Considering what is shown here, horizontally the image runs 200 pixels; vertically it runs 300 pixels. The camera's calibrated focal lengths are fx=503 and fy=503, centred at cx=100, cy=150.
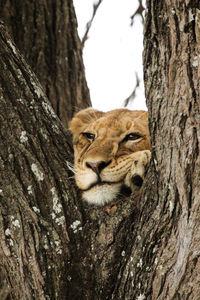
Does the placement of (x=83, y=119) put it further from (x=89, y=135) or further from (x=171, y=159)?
(x=171, y=159)

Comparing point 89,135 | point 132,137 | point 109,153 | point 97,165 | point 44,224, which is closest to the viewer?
point 44,224

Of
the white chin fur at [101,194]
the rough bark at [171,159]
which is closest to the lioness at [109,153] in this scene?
the white chin fur at [101,194]

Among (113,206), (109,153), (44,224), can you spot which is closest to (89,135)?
(109,153)

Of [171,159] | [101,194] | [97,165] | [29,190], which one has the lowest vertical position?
[101,194]

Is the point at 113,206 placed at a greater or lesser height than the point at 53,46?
lesser

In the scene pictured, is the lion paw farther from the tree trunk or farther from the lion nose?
the tree trunk

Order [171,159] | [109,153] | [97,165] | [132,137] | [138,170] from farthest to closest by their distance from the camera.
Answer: [132,137]
[109,153]
[97,165]
[138,170]
[171,159]

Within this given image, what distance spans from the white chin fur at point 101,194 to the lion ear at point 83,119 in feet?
3.30

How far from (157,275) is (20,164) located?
1.01m

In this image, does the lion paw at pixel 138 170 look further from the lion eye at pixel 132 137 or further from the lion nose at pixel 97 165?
the lion eye at pixel 132 137

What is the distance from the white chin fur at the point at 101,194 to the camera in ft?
9.82

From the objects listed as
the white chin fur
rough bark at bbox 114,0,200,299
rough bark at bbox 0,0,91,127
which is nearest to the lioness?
the white chin fur

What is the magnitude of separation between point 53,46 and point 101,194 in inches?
84.8

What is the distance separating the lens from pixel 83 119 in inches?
172
